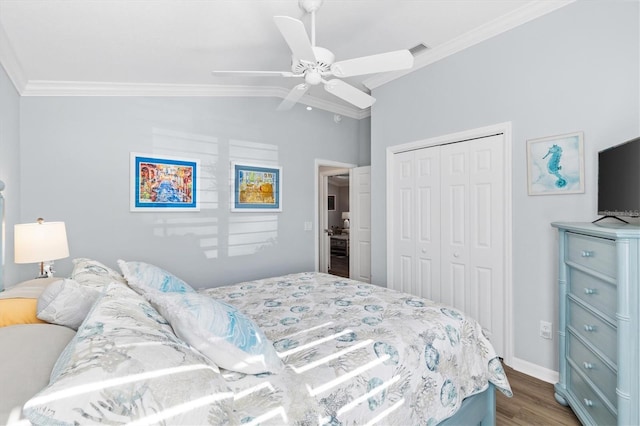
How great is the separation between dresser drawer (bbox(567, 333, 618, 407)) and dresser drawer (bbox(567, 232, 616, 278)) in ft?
1.59

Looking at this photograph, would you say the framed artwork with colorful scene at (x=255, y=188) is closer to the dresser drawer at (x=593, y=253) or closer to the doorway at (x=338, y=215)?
the dresser drawer at (x=593, y=253)

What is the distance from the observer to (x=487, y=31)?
2770mm

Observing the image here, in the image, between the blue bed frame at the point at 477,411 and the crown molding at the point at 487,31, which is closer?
the blue bed frame at the point at 477,411

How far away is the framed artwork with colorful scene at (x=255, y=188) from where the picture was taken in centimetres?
371

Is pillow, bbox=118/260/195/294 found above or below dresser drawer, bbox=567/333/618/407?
above

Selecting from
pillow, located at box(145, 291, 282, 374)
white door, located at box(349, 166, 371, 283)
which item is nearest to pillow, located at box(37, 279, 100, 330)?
pillow, located at box(145, 291, 282, 374)

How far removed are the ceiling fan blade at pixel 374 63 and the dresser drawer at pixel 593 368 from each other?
1985 mm

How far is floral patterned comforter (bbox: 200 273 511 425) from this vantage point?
45.0 inches

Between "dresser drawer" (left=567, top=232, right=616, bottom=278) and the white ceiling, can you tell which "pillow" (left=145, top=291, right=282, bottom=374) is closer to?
"dresser drawer" (left=567, top=232, right=616, bottom=278)

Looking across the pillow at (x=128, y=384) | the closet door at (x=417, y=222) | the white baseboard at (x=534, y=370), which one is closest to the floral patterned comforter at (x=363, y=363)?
the pillow at (x=128, y=384)

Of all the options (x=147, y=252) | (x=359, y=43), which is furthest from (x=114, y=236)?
(x=359, y=43)

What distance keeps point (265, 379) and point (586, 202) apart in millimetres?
2459

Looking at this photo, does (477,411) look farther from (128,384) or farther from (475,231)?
(128,384)

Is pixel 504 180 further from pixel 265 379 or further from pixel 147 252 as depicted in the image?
pixel 147 252
